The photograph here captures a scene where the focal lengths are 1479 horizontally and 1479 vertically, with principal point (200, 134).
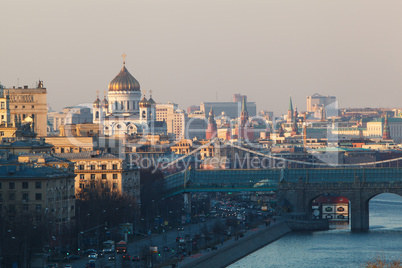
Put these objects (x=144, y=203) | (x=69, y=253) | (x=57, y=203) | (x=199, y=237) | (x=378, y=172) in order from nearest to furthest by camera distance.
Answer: (x=69, y=253)
(x=57, y=203)
(x=199, y=237)
(x=144, y=203)
(x=378, y=172)

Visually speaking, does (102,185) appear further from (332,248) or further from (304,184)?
(304,184)

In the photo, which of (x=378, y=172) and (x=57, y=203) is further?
(x=378, y=172)

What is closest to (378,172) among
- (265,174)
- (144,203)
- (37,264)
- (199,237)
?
(265,174)

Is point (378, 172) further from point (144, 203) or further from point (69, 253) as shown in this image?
point (69, 253)

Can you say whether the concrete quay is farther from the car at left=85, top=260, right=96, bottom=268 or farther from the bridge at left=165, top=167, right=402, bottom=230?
the bridge at left=165, top=167, right=402, bottom=230

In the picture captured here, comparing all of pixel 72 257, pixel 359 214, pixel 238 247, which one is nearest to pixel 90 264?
pixel 72 257

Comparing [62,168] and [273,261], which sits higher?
[62,168]

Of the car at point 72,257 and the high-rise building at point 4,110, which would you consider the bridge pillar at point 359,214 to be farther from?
the car at point 72,257
